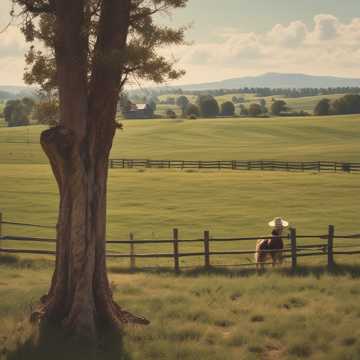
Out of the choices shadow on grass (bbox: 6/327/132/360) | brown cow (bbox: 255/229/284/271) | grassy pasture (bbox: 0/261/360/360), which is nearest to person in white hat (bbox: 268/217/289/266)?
brown cow (bbox: 255/229/284/271)

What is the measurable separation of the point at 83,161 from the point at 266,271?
8.68 m

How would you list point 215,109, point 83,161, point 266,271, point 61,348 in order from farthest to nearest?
point 215,109, point 266,271, point 83,161, point 61,348

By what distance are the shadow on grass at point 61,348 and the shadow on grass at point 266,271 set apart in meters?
7.39

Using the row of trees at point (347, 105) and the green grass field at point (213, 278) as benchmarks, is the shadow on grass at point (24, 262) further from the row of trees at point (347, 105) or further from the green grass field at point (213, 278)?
the row of trees at point (347, 105)

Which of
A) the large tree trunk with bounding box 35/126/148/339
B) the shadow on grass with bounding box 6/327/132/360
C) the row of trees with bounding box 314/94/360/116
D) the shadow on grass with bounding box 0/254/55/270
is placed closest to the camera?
the shadow on grass with bounding box 6/327/132/360

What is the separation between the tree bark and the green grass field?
30.1 inches

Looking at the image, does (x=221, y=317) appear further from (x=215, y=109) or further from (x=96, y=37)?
(x=215, y=109)

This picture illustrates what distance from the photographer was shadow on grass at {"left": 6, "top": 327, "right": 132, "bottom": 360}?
927 centimetres

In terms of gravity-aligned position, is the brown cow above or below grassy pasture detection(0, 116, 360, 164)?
below

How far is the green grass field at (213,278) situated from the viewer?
10.2m

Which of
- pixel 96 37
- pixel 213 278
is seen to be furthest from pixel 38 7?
pixel 213 278

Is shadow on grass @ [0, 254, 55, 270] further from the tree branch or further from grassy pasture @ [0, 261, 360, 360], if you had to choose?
the tree branch

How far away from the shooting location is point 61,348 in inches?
375

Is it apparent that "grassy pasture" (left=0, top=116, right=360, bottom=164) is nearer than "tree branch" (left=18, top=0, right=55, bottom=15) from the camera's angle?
No
